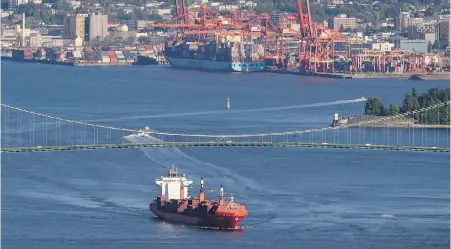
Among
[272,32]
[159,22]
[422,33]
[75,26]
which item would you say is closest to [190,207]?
[272,32]

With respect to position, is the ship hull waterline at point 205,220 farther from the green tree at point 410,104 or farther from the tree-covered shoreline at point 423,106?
the green tree at point 410,104

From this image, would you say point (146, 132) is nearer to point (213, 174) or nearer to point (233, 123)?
point (213, 174)

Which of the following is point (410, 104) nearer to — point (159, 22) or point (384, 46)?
point (384, 46)

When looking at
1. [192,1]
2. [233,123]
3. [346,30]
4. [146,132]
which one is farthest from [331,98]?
[192,1]

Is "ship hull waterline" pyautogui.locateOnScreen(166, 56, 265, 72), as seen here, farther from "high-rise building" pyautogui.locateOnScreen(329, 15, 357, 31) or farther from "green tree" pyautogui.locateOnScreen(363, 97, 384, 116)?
"green tree" pyautogui.locateOnScreen(363, 97, 384, 116)

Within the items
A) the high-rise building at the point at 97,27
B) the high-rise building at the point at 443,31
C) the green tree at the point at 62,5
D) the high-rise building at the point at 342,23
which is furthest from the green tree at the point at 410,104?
the green tree at the point at 62,5

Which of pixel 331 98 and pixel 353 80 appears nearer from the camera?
pixel 331 98
